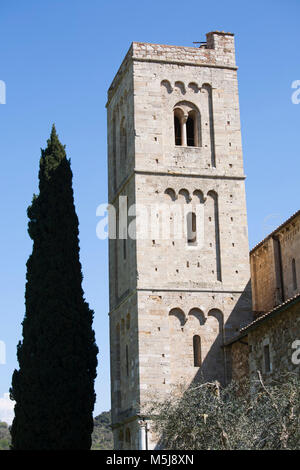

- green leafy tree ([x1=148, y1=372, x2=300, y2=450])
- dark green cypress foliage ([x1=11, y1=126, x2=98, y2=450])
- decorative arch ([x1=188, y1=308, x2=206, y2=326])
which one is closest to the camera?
green leafy tree ([x1=148, y1=372, x2=300, y2=450])

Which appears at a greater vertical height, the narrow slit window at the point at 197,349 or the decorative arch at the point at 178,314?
the decorative arch at the point at 178,314

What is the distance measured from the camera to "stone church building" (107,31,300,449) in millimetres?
25031

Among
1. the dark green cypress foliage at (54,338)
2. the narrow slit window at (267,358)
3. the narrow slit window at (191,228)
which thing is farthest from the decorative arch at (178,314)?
the narrow slit window at (267,358)

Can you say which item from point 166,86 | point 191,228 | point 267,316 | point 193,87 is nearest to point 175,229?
point 191,228

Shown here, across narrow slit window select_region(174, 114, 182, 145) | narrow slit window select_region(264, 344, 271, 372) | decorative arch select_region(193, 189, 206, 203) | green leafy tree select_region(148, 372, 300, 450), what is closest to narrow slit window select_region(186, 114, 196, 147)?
narrow slit window select_region(174, 114, 182, 145)

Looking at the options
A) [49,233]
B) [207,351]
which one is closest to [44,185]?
[49,233]

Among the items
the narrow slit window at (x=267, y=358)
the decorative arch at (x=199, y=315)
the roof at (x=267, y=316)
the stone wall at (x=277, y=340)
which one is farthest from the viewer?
the decorative arch at (x=199, y=315)

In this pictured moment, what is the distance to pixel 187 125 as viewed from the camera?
27953 mm

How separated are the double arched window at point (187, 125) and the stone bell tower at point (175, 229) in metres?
0.03

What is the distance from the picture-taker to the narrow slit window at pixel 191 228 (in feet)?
86.4

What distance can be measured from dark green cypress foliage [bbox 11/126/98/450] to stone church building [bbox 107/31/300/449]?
155cm

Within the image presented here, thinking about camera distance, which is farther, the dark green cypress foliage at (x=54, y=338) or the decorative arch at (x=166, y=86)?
the decorative arch at (x=166, y=86)

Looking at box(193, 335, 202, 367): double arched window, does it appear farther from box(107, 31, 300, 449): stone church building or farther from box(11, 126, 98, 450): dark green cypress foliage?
box(11, 126, 98, 450): dark green cypress foliage

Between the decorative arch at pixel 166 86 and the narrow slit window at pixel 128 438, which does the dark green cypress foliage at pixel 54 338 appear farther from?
the decorative arch at pixel 166 86
